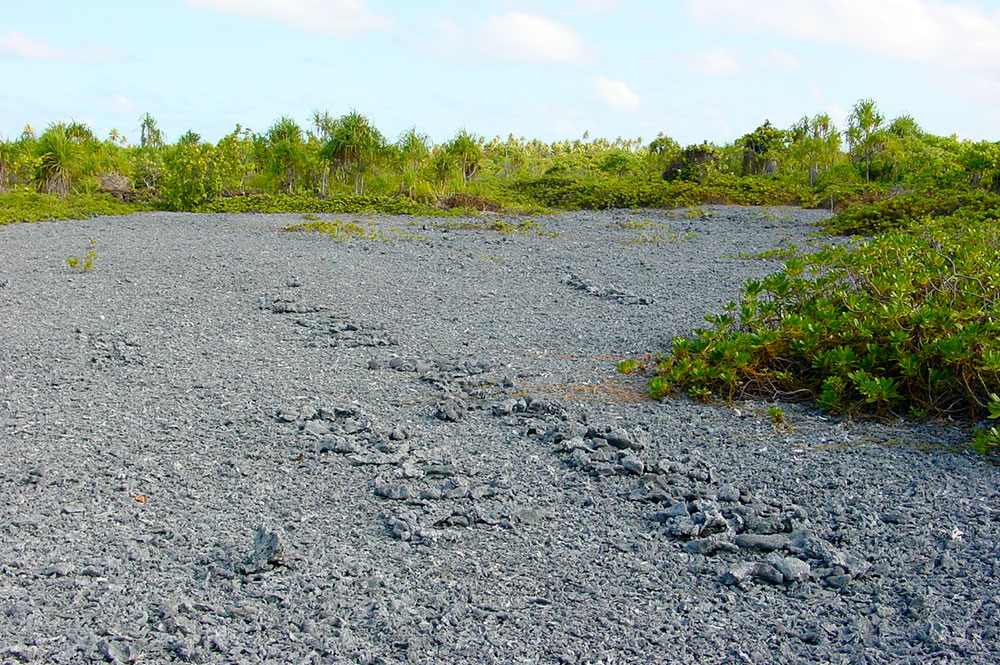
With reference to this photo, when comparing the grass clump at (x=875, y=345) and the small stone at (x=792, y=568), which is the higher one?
the grass clump at (x=875, y=345)

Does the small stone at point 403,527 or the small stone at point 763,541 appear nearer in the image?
the small stone at point 763,541

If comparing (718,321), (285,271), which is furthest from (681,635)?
(285,271)

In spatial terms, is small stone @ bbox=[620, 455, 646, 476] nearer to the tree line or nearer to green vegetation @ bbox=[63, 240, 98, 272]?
green vegetation @ bbox=[63, 240, 98, 272]

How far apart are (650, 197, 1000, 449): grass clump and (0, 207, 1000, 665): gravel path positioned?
0.19 meters

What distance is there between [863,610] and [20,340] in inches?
207

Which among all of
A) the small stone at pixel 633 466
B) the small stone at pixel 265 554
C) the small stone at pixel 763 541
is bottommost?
the small stone at pixel 265 554

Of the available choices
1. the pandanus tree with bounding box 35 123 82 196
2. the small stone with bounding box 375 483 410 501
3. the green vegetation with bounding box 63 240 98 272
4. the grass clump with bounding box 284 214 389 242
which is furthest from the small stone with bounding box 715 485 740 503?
the pandanus tree with bounding box 35 123 82 196

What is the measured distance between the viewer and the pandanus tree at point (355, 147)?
18203mm

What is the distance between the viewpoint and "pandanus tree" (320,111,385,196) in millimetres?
18203

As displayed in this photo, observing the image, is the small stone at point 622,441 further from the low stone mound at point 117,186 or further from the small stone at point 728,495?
the low stone mound at point 117,186

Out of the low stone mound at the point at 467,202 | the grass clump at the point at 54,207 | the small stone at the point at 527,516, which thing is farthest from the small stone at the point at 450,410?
the low stone mound at the point at 467,202

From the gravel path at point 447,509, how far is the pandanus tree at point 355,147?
12.8 meters

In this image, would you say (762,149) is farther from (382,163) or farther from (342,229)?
(342,229)

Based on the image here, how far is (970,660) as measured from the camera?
2193 millimetres
